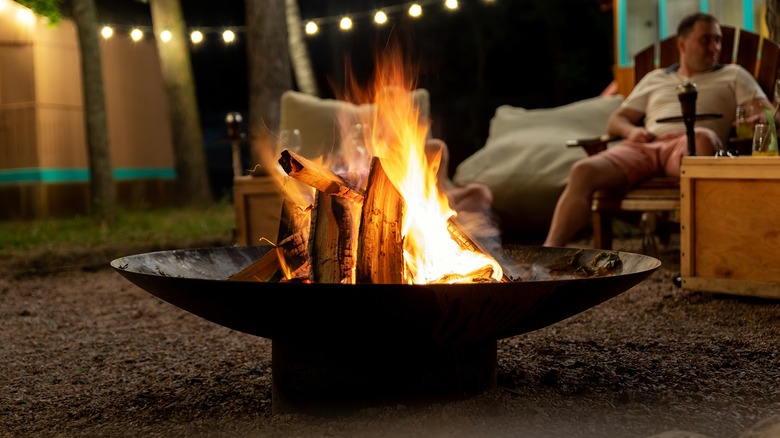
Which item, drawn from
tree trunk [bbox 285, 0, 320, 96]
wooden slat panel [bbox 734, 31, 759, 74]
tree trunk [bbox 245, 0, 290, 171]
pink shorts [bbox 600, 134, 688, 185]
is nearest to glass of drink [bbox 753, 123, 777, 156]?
pink shorts [bbox 600, 134, 688, 185]

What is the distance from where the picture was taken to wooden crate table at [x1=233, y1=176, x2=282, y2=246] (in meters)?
4.81

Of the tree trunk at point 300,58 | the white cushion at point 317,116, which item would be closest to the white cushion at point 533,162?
the white cushion at point 317,116

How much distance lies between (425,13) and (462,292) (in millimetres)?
13834

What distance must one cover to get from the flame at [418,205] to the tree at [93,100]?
5.90 metres

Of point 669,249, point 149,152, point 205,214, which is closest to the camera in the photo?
point 669,249

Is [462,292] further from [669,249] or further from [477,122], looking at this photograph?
[477,122]

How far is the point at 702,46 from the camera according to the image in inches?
170

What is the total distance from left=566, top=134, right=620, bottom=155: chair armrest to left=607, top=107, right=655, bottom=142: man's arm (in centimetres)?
5

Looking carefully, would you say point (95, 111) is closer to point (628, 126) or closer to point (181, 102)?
point (181, 102)

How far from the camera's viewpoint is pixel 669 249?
4.96m

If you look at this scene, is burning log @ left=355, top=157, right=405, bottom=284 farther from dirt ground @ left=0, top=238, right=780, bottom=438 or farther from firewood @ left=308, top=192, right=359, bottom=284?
dirt ground @ left=0, top=238, right=780, bottom=438

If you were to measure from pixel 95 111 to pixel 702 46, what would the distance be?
5326mm

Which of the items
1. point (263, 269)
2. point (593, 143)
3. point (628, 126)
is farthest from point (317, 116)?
point (263, 269)

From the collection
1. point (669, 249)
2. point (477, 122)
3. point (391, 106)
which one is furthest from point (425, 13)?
point (391, 106)
